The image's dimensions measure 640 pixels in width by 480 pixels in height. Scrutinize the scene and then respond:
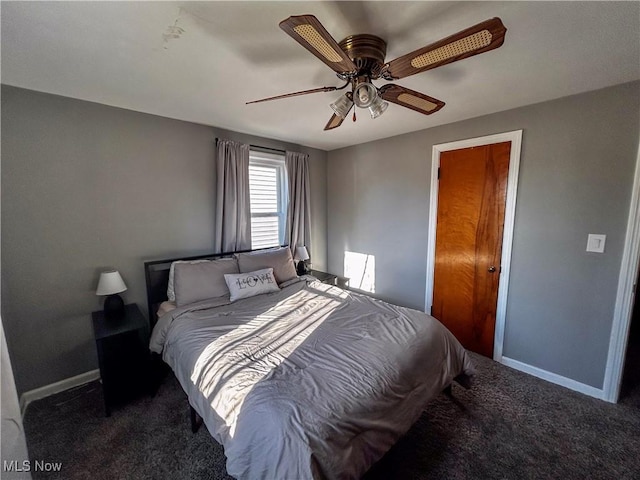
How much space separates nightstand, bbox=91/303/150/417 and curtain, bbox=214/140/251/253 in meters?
1.14

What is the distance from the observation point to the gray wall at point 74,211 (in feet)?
6.34

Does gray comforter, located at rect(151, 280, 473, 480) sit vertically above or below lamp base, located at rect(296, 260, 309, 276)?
below

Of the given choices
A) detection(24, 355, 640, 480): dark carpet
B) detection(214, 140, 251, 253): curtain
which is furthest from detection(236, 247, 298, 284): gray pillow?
detection(24, 355, 640, 480): dark carpet

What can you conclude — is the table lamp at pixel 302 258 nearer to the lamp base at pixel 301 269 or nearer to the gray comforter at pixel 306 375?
the lamp base at pixel 301 269

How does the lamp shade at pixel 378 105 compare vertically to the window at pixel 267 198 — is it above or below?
above

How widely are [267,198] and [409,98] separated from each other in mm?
2234

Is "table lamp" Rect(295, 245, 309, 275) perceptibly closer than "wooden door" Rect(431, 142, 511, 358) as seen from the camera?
No

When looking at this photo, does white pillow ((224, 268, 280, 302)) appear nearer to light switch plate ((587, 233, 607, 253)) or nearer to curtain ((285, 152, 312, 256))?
curtain ((285, 152, 312, 256))

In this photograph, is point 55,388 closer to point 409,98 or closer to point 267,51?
point 267,51

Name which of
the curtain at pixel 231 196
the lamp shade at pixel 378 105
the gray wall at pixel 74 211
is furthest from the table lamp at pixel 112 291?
the lamp shade at pixel 378 105

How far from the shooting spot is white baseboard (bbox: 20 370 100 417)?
2006mm

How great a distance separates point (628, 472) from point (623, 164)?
6.60ft

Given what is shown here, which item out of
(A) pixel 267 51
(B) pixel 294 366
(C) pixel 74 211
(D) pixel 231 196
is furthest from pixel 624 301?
(C) pixel 74 211

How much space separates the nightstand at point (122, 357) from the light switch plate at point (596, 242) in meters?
3.57
